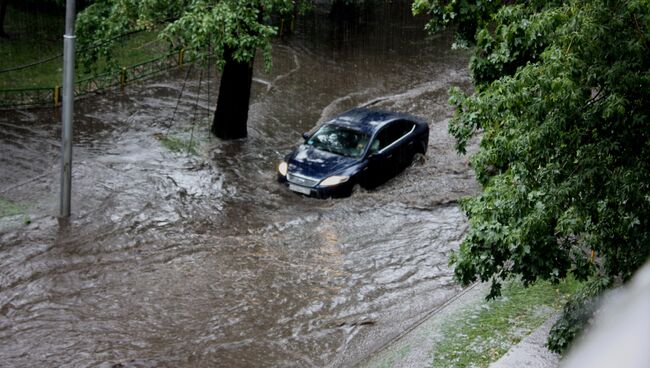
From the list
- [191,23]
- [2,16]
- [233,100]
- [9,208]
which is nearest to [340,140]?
[233,100]

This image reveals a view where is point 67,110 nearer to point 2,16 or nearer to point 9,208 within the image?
point 9,208

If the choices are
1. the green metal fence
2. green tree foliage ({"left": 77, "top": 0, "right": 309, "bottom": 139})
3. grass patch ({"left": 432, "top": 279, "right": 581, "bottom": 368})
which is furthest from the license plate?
grass patch ({"left": 432, "top": 279, "right": 581, "bottom": 368})

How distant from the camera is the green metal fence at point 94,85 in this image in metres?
20.3

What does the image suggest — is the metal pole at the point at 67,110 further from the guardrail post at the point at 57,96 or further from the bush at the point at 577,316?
the bush at the point at 577,316

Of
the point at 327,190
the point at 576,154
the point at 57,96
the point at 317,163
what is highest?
the point at 576,154

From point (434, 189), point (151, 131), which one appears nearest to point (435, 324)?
point (434, 189)

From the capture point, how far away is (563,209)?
7656mm

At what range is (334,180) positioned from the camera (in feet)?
52.1

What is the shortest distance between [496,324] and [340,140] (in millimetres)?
7193

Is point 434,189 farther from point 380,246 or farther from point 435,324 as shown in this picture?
point 435,324

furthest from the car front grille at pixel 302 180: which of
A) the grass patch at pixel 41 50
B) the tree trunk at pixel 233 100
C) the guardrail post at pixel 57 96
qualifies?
the grass patch at pixel 41 50

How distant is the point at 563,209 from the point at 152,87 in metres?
17.2

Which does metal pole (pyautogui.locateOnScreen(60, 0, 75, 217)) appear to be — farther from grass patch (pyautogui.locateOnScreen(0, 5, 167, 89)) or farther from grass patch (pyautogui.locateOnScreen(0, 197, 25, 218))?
grass patch (pyautogui.locateOnScreen(0, 5, 167, 89))

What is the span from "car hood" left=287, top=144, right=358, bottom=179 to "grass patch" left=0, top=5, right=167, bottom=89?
7837mm
